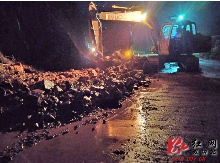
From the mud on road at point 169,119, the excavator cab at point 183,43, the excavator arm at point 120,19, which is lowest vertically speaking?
the mud on road at point 169,119

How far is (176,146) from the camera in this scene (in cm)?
372

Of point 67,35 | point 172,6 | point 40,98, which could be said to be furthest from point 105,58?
point 172,6

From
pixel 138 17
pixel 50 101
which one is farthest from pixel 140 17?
pixel 50 101

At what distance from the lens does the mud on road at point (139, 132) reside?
3.64 m

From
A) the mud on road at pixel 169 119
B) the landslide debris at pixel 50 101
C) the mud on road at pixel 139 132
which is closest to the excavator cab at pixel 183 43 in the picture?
the mud on road at pixel 169 119

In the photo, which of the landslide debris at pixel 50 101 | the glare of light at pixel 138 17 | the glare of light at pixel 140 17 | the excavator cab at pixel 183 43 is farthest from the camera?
the glare of light at pixel 138 17

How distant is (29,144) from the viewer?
4.21m

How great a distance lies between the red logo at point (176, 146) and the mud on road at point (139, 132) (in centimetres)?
7

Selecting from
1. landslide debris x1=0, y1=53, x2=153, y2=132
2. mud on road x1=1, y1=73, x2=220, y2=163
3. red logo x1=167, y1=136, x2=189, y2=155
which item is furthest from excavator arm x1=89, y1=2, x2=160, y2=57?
A: red logo x1=167, y1=136, x2=189, y2=155

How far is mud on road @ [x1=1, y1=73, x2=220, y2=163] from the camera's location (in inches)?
143

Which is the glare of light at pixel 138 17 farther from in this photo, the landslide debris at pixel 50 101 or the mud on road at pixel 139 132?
the mud on road at pixel 139 132

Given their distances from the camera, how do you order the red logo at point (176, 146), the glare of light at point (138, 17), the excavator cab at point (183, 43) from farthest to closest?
the glare of light at point (138, 17)
the excavator cab at point (183, 43)
the red logo at point (176, 146)

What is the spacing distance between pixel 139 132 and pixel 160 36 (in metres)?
7.49

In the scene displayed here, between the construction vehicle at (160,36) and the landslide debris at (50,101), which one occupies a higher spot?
the construction vehicle at (160,36)
